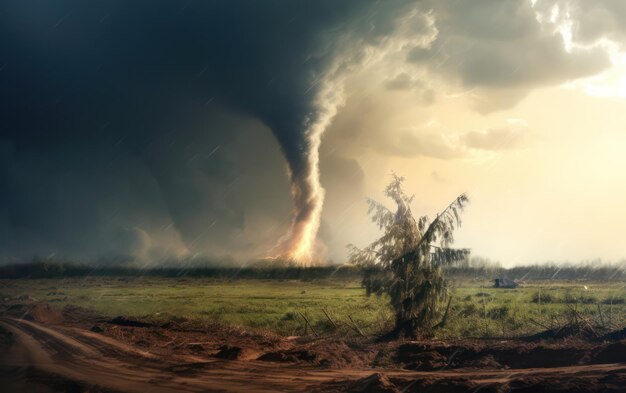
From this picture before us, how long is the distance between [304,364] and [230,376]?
300cm

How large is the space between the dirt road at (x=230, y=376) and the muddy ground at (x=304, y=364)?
0.03 metres

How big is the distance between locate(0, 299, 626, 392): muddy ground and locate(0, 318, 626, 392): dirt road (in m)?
0.03

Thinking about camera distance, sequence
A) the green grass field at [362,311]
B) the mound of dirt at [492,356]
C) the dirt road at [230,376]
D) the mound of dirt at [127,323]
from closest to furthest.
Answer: the dirt road at [230,376]
the mound of dirt at [492,356]
the green grass field at [362,311]
the mound of dirt at [127,323]

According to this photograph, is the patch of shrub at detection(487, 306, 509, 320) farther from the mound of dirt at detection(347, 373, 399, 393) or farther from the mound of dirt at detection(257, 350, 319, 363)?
the mound of dirt at detection(347, 373, 399, 393)

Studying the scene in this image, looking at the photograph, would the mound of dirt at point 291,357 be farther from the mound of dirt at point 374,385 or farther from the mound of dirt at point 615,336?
the mound of dirt at point 615,336

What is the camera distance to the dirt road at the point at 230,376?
1352 cm

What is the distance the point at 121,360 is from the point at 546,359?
53.7ft

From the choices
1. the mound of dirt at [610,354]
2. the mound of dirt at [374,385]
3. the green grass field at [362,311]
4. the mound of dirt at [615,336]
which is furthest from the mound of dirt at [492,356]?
the green grass field at [362,311]

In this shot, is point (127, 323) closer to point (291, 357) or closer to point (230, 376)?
point (291, 357)

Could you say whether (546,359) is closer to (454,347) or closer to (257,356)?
(454,347)

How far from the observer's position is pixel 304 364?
17781 millimetres

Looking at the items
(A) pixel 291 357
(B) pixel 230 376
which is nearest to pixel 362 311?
(A) pixel 291 357

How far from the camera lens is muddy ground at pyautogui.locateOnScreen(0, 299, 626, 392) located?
14.0 metres

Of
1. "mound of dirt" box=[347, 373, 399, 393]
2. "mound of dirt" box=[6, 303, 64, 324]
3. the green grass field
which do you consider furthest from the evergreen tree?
"mound of dirt" box=[6, 303, 64, 324]
